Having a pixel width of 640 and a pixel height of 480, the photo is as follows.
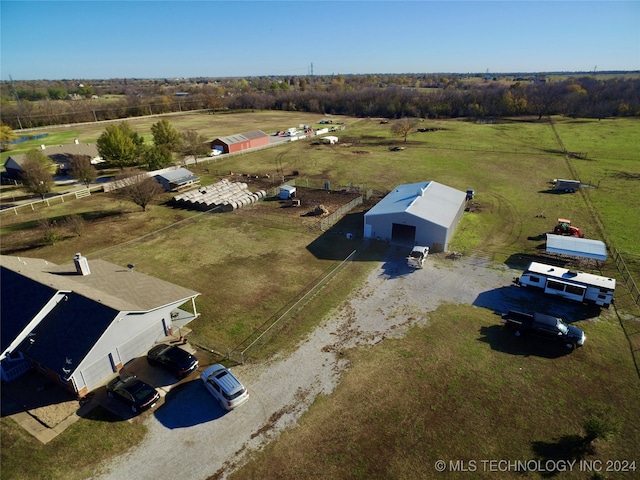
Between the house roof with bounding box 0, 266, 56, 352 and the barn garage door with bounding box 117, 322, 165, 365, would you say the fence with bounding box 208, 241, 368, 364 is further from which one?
the house roof with bounding box 0, 266, 56, 352

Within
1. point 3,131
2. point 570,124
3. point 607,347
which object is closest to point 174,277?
point 607,347

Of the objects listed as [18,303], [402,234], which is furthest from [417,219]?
[18,303]

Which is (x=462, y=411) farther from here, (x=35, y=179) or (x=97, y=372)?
(x=35, y=179)

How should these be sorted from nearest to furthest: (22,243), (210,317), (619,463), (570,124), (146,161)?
(619,463)
(210,317)
(22,243)
(146,161)
(570,124)

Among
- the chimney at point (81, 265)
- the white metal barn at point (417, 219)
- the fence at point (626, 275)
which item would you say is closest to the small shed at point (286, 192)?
the white metal barn at point (417, 219)

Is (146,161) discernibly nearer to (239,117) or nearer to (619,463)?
(619,463)
